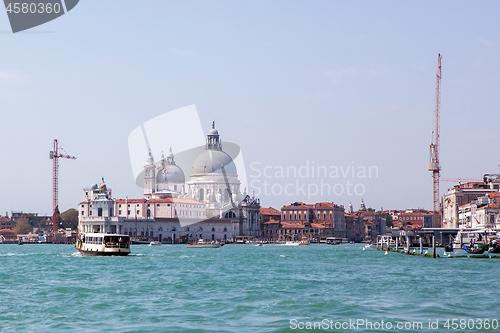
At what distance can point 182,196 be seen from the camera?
151625 millimetres

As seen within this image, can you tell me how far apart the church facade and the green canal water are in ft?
318

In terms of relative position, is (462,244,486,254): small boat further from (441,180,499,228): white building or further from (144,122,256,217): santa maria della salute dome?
(144,122,256,217): santa maria della salute dome

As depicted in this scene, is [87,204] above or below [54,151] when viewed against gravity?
below

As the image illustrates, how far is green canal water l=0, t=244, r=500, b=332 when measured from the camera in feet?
67.6

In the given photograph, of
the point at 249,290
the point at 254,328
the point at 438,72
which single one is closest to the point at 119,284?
the point at 249,290

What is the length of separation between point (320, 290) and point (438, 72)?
8507 cm

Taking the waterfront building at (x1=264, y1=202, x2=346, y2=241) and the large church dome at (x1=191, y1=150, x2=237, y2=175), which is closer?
the waterfront building at (x1=264, y1=202, x2=346, y2=241)

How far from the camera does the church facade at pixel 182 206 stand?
135 meters

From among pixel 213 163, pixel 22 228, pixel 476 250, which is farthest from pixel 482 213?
pixel 22 228

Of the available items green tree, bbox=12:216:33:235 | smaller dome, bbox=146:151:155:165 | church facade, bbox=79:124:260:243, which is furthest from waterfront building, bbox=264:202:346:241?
green tree, bbox=12:216:33:235

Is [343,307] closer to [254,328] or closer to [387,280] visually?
[254,328]

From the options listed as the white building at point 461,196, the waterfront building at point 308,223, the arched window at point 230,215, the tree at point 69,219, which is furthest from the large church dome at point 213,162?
the white building at point 461,196

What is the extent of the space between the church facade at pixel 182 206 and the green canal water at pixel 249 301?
97.1 m

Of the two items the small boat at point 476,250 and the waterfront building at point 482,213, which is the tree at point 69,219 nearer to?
the waterfront building at point 482,213
